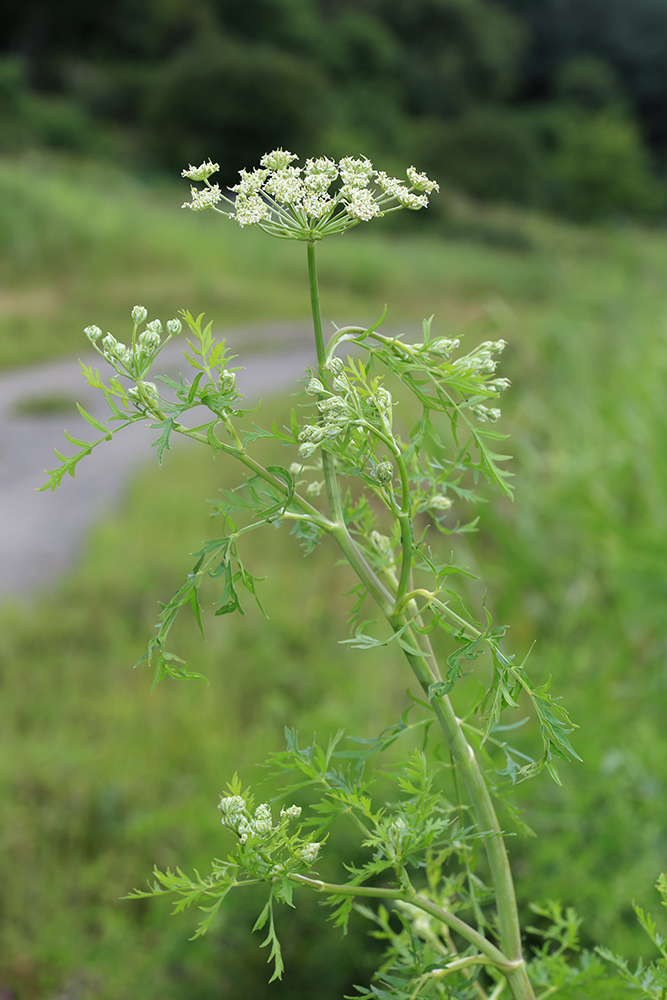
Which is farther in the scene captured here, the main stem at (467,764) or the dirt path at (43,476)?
the dirt path at (43,476)

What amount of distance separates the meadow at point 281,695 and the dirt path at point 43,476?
0.21 m

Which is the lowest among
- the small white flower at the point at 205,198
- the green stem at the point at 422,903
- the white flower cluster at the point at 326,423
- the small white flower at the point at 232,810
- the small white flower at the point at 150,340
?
the green stem at the point at 422,903

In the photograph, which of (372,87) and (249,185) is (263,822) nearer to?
(249,185)

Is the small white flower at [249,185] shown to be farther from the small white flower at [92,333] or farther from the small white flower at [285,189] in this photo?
the small white flower at [92,333]

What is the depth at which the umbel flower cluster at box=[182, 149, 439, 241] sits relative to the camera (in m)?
0.42

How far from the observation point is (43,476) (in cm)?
491

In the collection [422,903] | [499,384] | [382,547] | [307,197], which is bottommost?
[422,903]

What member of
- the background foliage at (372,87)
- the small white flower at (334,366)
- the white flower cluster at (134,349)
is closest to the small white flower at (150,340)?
the white flower cluster at (134,349)

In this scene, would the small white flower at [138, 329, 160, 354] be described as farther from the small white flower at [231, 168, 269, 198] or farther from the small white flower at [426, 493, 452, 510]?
the small white flower at [426, 493, 452, 510]

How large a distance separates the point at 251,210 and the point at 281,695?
2233mm

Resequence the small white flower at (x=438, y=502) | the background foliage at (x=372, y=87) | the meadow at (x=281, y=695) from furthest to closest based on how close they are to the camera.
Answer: the background foliage at (x=372, y=87)
the meadow at (x=281, y=695)
the small white flower at (x=438, y=502)

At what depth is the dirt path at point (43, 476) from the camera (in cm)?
392

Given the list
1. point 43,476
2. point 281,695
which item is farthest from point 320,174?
point 43,476

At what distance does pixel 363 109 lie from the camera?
22141 millimetres
